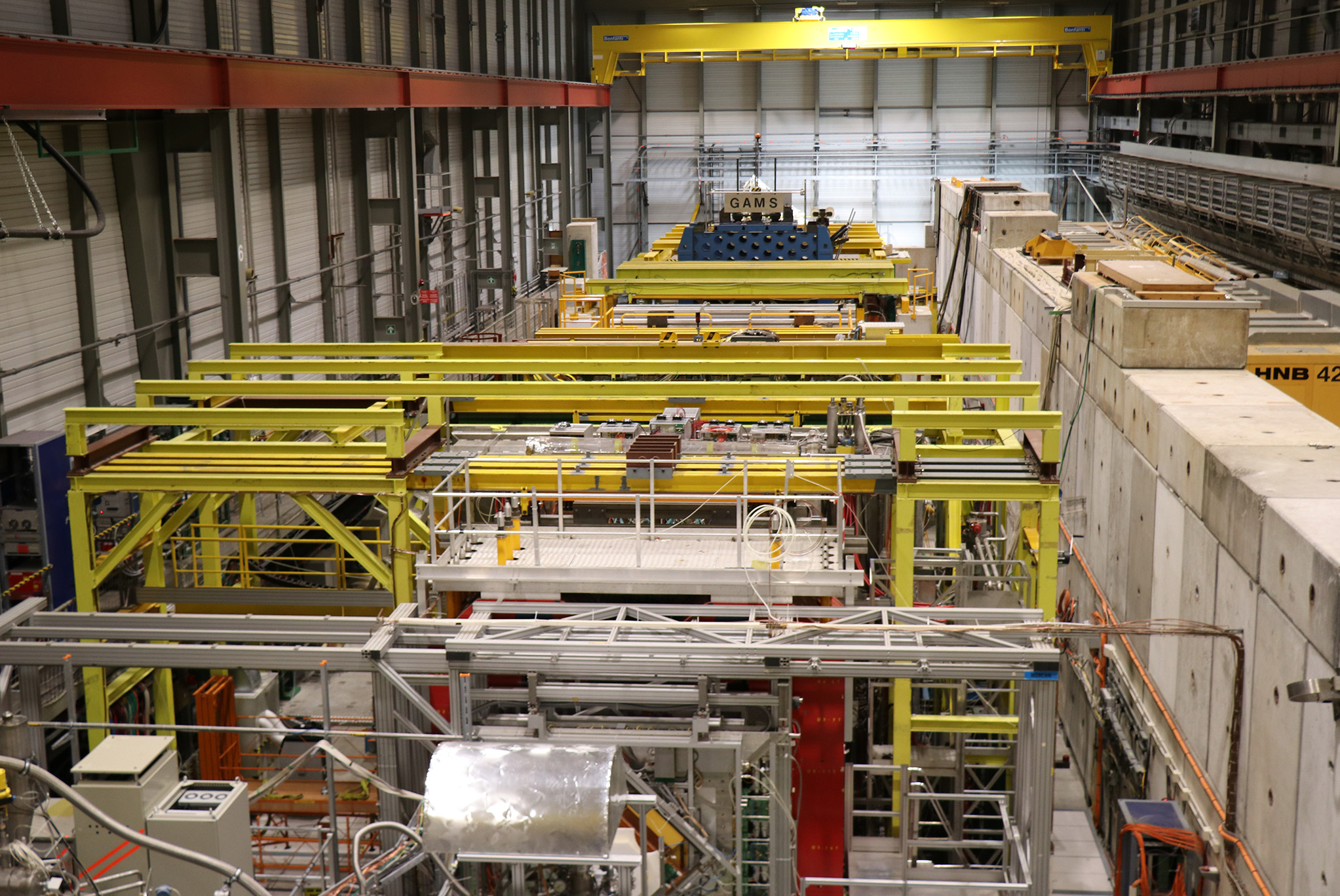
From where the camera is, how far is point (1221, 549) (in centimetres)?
932

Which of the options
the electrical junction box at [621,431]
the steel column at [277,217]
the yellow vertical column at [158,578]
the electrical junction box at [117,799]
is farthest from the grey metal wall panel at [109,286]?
the electrical junction box at [117,799]

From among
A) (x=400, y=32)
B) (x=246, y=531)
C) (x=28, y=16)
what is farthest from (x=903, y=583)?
(x=400, y=32)

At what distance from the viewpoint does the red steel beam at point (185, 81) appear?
1166 centimetres

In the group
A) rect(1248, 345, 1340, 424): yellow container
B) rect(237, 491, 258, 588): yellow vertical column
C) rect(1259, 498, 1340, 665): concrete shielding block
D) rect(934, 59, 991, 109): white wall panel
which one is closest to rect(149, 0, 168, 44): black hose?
rect(237, 491, 258, 588): yellow vertical column

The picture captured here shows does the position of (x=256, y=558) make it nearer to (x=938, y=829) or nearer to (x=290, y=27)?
(x=938, y=829)

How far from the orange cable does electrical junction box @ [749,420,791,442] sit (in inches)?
146

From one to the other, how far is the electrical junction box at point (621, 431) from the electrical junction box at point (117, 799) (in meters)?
5.79

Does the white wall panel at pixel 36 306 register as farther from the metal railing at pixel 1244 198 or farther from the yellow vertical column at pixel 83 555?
the metal railing at pixel 1244 198

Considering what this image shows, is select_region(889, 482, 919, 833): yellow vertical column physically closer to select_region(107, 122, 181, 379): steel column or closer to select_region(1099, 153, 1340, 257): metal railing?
select_region(107, 122, 181, 379): steel column

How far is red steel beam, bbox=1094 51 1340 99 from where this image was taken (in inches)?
881

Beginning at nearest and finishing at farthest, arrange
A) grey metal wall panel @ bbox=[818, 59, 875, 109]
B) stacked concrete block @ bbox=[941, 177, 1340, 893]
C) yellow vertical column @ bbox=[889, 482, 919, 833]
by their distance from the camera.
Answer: stacked concrete block @ bbox=[941, 177, 1340, 893] → yellow vertical column @ bbox=[889, 482, 919, 833] → grey metal wall panel @ bbox=[818, 59, 875, 109]

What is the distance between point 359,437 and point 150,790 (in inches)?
257

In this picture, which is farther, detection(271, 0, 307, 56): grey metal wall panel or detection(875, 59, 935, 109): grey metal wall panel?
detection(875, 59, 935, 109): grey metal wall panel

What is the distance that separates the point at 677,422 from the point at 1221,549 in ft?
17.2
